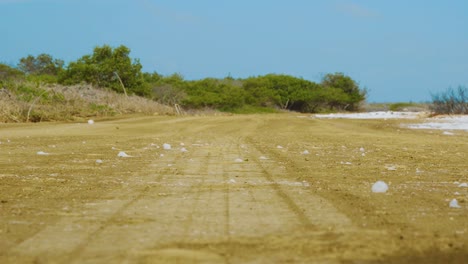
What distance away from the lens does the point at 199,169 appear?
928cm

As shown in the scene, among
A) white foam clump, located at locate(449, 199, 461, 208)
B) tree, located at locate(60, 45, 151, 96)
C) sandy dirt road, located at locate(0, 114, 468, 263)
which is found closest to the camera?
sandy dirt road, located at locate(0, 114, 468, 263)

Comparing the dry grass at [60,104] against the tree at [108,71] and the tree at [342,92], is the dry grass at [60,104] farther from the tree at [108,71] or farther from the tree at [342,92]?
the tree at [342,92]

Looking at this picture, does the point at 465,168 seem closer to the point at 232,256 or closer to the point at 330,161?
the point at 330,161

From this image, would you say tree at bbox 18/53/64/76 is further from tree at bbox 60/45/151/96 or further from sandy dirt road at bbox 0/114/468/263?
sandy dirt road at bbox 0/114/468/263

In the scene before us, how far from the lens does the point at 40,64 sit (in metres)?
73.7

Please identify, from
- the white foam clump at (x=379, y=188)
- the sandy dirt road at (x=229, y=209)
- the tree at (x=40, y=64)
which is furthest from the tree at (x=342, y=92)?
the white foam clump at (x=379, y=188)

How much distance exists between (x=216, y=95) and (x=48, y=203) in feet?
173

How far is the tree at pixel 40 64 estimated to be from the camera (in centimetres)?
7181

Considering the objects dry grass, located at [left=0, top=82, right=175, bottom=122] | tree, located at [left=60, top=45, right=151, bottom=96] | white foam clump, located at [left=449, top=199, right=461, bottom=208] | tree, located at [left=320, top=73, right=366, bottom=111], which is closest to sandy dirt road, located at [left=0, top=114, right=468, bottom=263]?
white foam clump, located at [left=449, top=199, right=461, bottom=208]

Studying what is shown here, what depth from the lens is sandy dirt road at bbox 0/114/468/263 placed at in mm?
4023

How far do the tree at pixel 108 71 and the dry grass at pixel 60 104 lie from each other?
6.67 meters

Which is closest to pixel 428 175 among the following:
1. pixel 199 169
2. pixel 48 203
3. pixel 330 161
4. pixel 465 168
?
pixel 465 168

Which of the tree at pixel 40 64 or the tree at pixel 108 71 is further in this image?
the tree at pixel 40 64

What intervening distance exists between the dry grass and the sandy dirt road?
1641 cm
